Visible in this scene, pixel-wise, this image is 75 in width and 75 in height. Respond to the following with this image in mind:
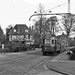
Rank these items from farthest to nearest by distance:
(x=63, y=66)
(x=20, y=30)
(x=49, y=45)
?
(x=20, y=30)
(x=49, y=45)
(x=63, y=66)

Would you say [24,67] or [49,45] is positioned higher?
[49,45]

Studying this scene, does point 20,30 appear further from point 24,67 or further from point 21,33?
point 24,67

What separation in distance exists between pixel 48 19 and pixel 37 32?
216 inches

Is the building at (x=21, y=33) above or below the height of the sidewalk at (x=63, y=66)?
above

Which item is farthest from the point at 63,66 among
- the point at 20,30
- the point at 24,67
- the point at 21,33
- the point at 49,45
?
the point at 20,30

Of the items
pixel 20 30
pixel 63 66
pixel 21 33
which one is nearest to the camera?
pixel 63 66

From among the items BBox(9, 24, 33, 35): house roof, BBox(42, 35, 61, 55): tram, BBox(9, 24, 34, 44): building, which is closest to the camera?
BBox(42, 35, 61, 55): tram

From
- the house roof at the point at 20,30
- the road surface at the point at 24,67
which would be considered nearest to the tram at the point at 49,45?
the road surface at the point at 24,67

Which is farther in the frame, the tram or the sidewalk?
the tram

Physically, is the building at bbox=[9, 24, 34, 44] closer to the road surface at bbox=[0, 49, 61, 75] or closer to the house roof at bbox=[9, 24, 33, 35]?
the house roof at bbox=[9, 24, 33, 35]

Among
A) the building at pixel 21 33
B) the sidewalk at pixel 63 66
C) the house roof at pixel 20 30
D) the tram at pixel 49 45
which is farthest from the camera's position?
the house roof at pixel 20 30

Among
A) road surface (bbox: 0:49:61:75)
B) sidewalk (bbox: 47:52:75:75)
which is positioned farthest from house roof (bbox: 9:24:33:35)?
sidewalk (bbox: 47:52:75:75)

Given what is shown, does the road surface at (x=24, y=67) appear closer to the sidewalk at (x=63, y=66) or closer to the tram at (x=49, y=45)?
the sidewalk at (x=63, y=66)

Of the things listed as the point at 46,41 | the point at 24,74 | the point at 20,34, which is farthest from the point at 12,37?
the point at 24,74
